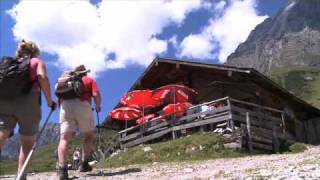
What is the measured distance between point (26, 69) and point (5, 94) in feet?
1.67

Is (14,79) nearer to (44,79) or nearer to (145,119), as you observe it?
(44,79)

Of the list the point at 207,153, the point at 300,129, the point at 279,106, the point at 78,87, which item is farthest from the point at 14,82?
the point at 300,129

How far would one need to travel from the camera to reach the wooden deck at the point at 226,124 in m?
22.5

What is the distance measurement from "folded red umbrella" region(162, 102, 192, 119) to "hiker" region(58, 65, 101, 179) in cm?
1480

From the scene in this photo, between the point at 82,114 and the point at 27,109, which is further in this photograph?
the point at 82,114

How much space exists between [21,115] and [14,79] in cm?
57

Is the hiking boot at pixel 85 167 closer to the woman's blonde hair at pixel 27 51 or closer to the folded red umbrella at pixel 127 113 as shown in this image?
the woman's blonde hair at pixel 27 51

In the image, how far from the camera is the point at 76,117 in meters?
11.0

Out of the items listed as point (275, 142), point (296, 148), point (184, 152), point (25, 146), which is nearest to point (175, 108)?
point (275, 142)

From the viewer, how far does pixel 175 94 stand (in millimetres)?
29078

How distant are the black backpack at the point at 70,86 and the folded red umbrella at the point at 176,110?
15.3m

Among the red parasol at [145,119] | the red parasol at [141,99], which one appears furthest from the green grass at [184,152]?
the red parasol at [141,99]

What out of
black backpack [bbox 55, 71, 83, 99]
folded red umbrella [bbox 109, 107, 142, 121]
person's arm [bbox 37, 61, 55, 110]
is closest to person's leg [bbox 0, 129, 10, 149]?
person's arm [bbox 37, 61, 55, 110]

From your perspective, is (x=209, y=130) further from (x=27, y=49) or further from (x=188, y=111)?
(x=27, y=49)
